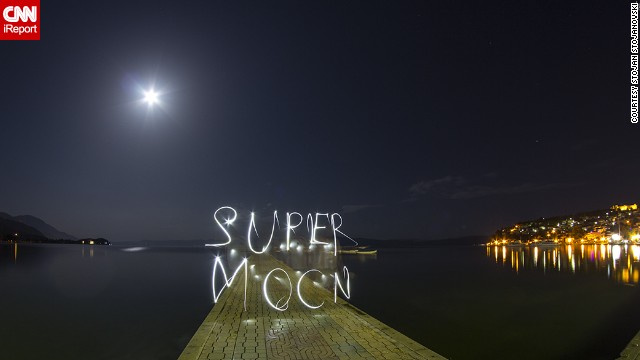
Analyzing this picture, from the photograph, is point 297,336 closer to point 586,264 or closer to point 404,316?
point 404,316

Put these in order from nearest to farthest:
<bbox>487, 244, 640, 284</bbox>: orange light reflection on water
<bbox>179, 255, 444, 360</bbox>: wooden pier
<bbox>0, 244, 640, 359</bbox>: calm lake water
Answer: <bbox>179, 255, 444, 360</bbox>: wooden pier, <bbox>0, 244, 640, 359</bbox>: calm lake water, <bbox>487, 244, 640, 284</bbox>: orange light reflection on water

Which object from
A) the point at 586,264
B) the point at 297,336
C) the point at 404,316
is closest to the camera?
the point at 297,336

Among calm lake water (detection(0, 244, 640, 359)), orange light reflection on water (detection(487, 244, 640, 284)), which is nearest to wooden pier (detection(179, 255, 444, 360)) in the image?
calm lake water (detection(0, 244, 640, 359))

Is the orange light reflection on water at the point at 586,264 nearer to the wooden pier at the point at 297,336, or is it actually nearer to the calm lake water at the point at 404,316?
the calm lake water at the point at 404,316

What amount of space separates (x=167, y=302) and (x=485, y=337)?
13.9 metres

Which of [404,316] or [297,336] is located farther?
[404,316]

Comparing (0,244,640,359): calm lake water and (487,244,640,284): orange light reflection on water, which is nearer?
(0,244,640,359): calm lake water

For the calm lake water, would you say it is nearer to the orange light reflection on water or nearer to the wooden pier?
the wooden pier

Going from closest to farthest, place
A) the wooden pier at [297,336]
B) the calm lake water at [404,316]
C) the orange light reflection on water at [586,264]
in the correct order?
1. the wooden pier at [297,336]
2. the calm lake water at [404,316]
3. the orange light reflection on water at [586,264]

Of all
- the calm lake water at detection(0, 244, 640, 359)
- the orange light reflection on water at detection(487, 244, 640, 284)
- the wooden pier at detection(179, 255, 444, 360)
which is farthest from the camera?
the orange light reflection on water at detection(487, 244, 640, 284)

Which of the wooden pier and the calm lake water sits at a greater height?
the wooden pier

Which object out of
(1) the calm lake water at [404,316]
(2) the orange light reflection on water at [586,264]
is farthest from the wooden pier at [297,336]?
(2) the orange light reflection on water at [586,264]

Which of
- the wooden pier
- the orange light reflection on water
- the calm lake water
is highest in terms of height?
the wooden pier

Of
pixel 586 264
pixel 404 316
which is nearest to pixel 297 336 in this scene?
pixel 404 316
